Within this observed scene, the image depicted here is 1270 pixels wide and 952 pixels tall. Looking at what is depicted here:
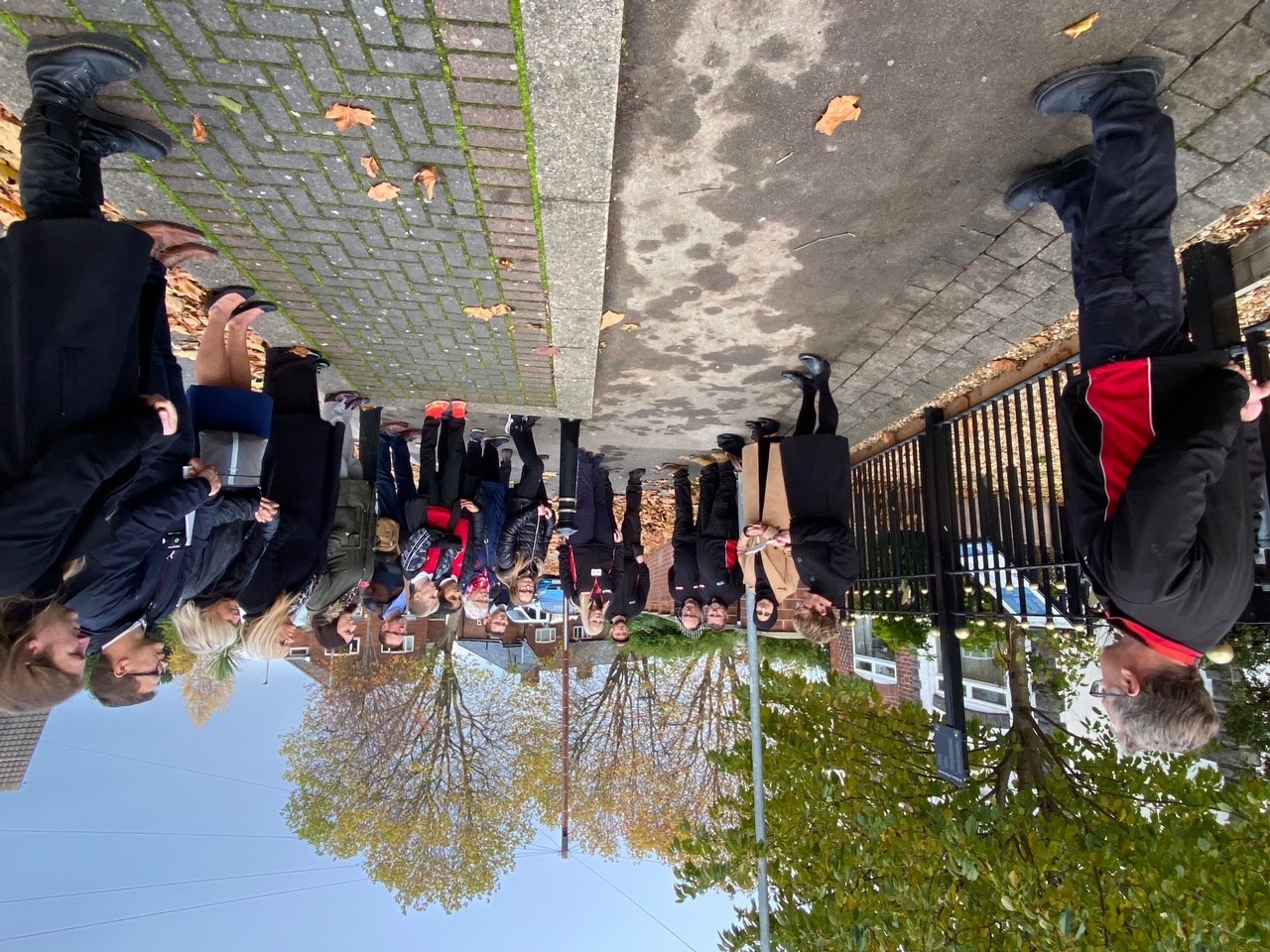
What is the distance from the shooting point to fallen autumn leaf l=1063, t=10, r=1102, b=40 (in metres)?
3.18

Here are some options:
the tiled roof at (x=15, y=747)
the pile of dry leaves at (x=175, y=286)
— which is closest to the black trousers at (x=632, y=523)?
the pile of dry leaves at (x=175, y=286)

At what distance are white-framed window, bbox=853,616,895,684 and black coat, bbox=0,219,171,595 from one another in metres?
14.2

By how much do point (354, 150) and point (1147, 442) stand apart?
4.45 meters

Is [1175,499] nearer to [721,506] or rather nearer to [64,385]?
[64,385]

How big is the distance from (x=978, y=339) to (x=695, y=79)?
3.29 meters

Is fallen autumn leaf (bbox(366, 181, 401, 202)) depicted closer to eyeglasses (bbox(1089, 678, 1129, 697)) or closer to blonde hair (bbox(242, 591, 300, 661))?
blonde hair (bbox(242, 591, 300, 661))

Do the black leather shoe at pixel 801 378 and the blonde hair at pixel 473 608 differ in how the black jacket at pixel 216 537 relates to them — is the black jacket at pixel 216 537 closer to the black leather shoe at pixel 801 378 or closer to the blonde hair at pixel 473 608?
the blonde hair at pixel 473 608

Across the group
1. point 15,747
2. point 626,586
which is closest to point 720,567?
point 626,586

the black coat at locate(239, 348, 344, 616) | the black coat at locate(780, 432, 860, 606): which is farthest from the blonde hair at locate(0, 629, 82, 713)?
the black coat at locate(780, 432, 860, 606)

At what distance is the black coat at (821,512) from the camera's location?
610 centimetres

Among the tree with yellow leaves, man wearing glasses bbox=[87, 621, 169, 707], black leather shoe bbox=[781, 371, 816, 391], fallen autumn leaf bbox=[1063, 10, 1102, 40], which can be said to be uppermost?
fallen autumn leaf bbox=[1063, 10, 1102, 40]

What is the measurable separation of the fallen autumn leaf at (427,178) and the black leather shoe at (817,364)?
→ 11.9ft

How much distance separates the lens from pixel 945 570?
6.42 metres

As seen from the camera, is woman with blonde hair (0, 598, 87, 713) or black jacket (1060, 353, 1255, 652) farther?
woman with blonde hair (0, 598, 87, 713)
